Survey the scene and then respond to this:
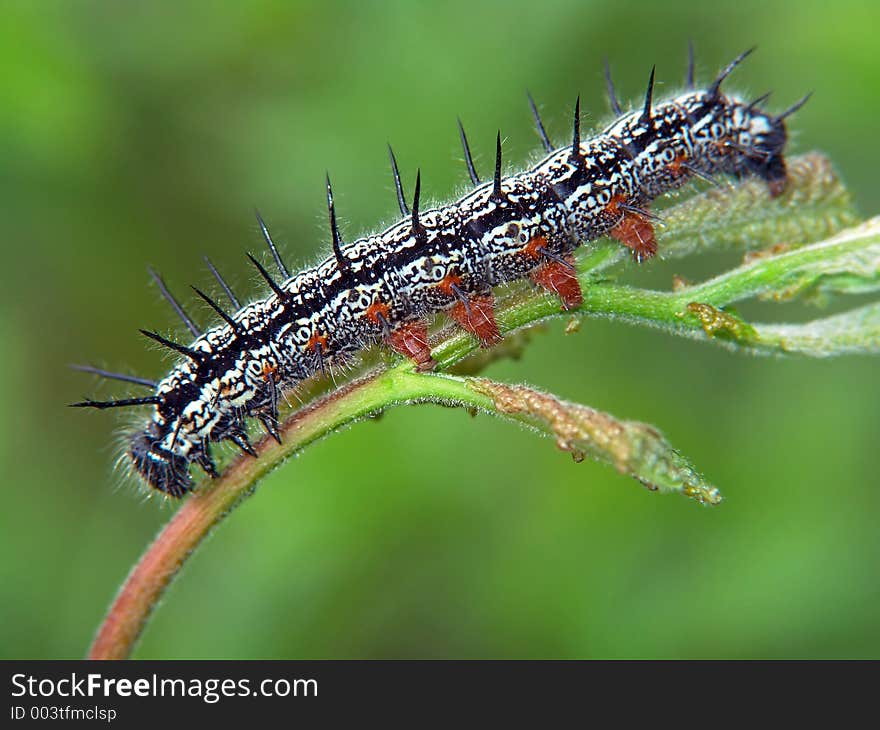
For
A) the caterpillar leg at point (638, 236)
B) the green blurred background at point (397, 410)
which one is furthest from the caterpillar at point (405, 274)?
the green blurred background at point (397, 410)

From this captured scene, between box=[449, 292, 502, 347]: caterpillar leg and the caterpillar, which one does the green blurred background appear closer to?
the caterpillar

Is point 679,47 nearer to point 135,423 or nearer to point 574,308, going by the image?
point 574,308

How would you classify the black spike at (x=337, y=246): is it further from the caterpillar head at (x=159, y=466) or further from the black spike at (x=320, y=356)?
the caterpillar head at (x=159, y=466)

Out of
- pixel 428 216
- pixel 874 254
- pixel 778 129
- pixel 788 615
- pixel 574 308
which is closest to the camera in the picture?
pixel 874 254

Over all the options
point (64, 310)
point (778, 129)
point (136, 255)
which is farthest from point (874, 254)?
point (64, 310)

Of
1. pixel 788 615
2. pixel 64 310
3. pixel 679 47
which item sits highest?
pixel 679 47

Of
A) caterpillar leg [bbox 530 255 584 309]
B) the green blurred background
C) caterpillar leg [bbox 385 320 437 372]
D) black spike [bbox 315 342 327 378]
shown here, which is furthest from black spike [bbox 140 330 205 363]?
the green blurred background
